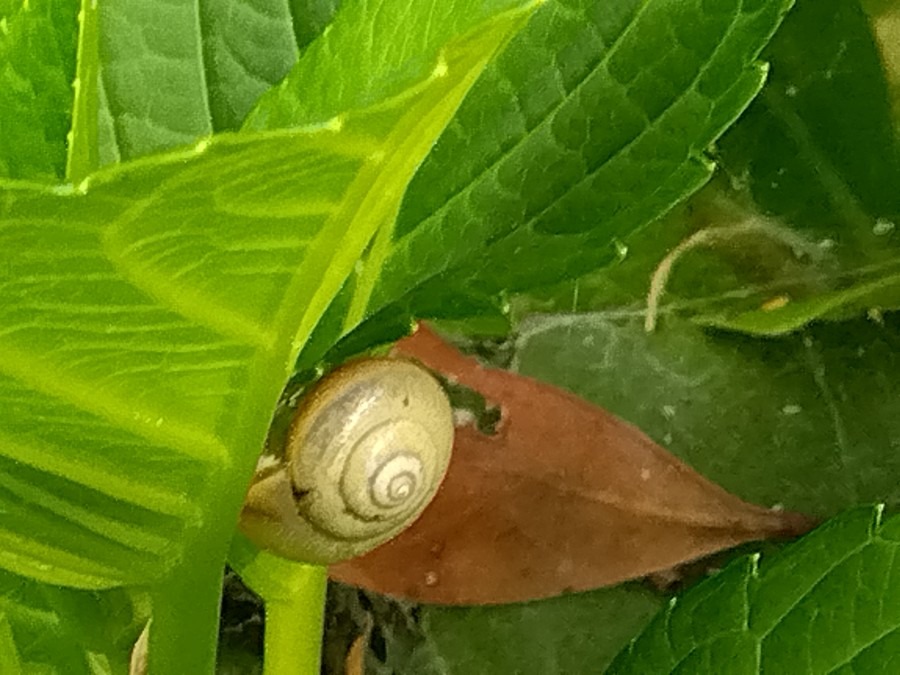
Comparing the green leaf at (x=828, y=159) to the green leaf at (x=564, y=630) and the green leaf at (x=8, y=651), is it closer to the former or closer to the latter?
the green leaf at (x=564, y=630)

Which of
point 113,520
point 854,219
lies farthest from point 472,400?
point 113,520

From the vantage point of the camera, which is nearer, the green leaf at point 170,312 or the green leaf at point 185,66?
the green leaf at point 170,312

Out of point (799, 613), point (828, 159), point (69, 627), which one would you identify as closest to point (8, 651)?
point (69, 627)

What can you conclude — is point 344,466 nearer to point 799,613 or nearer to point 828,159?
point 799,613

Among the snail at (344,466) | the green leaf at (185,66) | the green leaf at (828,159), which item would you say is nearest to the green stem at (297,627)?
the snail at (344,466)

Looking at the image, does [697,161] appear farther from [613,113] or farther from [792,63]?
[792,63]
